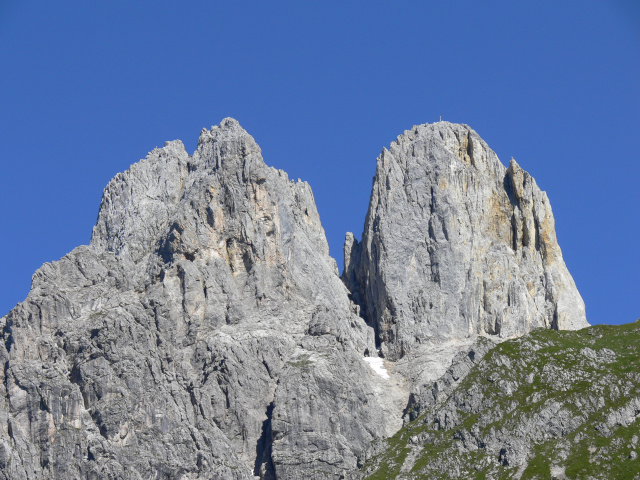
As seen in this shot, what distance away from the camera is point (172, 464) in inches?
7431

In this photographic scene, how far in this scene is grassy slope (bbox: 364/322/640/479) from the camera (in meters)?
185

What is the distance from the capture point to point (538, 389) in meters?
198

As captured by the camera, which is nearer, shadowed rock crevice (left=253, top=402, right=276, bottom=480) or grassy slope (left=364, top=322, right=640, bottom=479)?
grassy slope (left=364, top=322, right=640, bottom=479)

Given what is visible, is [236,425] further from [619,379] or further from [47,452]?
[619,379]

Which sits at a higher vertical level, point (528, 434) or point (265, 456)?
point (265, 456)

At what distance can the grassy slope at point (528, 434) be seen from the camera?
608 feet

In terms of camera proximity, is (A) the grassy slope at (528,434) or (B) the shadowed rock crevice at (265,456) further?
(B) the shadowed rock crevice at (265,456)

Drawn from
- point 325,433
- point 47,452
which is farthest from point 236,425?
point 47,452

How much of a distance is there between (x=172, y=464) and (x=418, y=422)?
32.9 metres

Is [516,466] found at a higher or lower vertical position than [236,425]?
lower

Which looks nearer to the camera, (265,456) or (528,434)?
(528,434)

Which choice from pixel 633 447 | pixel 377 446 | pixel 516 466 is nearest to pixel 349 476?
pixel 377 446

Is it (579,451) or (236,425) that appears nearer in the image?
(579,451)

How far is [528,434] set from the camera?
190m
